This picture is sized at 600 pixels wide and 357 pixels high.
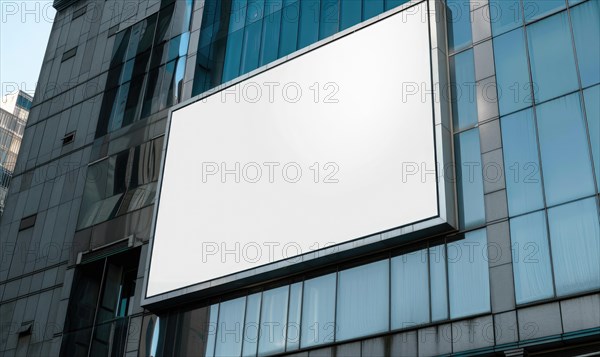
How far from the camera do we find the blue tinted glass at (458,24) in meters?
28.4

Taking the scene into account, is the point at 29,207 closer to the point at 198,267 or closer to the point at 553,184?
the point at 198,267

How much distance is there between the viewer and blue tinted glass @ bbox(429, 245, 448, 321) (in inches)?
936

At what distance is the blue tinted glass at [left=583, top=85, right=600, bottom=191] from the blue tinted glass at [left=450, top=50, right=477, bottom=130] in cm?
366

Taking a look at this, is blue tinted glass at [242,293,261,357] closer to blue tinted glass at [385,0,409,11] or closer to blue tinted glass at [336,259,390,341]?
blue tinted glass at [336,259,390,341]

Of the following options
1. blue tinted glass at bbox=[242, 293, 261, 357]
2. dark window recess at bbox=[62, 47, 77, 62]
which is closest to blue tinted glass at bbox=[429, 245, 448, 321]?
blue tinted glass at bbox=[242, 293, 261, 357]

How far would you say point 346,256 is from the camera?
26.7m

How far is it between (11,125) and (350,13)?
77.8m

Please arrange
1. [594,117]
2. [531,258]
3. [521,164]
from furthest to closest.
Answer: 1. [521,164]
2. [594,117]
3. [531,258]

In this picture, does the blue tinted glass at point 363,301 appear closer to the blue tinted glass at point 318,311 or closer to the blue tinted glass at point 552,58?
the blue tinted glass at point 318,311

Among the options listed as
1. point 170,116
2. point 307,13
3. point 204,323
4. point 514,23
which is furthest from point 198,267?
point 514,23

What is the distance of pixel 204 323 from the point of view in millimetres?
29594

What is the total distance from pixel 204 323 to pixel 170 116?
9728 mm

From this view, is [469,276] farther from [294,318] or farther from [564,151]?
[294,318]

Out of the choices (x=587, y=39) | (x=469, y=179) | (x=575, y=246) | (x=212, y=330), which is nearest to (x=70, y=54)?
(x=212, y=330)
